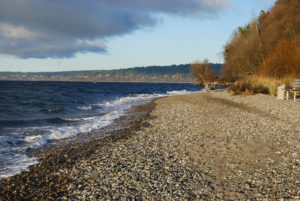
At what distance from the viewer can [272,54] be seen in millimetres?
28953

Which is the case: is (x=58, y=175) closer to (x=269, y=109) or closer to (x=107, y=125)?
(x=107, y=125)

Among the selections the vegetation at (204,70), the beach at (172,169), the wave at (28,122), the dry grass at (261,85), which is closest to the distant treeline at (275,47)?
the dry grass at (261,85)

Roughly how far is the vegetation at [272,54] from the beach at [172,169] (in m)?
17.3

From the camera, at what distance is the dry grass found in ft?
76.3

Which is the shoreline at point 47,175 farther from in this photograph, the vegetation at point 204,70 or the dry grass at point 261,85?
the vegetation at point 204,70

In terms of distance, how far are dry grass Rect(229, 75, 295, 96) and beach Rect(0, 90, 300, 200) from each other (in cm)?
1482

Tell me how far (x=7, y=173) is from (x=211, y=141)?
294 inches

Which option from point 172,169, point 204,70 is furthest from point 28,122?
point 204,70

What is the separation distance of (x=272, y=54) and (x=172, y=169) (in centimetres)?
2870

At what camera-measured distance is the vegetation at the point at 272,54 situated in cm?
2545

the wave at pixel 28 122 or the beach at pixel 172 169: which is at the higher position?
the beach at pixel 172 169

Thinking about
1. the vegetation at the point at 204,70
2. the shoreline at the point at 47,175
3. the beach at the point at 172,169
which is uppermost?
the vegetation at the point at 204,70

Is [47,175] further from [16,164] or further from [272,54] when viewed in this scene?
[272,54]

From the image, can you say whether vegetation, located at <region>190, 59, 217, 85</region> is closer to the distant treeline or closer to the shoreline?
the distant treeline
